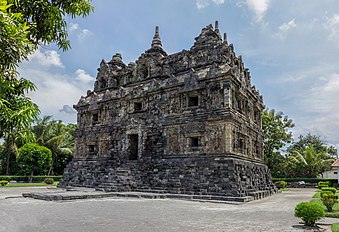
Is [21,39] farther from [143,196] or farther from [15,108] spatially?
[143,196]

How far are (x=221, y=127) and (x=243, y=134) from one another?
2.57 meters

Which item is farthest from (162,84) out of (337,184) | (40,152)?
(337,184)

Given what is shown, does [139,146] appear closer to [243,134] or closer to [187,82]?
[187,82]

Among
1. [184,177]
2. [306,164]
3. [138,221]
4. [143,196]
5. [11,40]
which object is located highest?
[306,164]

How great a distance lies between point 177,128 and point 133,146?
15.3ft


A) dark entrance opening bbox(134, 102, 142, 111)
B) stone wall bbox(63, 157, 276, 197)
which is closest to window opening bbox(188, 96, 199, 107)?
stone wall bbox(63, 157, 276, 197)

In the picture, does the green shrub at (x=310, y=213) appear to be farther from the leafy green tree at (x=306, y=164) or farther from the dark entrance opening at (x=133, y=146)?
the leafy green tree at (x=306, y=164)

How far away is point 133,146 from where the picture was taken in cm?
2130

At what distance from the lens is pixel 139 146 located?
2003cm

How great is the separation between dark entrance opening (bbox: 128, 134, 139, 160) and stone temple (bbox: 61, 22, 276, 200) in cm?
8

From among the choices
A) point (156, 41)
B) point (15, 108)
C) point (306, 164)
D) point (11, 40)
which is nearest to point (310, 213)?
point (15, 108)

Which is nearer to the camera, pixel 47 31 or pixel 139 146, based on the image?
pixel 47 31

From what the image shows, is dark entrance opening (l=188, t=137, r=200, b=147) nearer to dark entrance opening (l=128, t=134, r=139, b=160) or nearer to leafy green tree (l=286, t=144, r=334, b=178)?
dark entrance opening (l=128, t=134, r=139, b=160)

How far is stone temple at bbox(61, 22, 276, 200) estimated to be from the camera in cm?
1628
